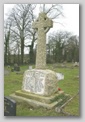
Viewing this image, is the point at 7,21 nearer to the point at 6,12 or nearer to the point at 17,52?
the point at 6,12

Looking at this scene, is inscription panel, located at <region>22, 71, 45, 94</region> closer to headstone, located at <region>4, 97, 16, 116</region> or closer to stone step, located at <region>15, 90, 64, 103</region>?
stone step, located at <region>15, 90, 64, 103</region>

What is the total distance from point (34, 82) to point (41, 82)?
0.43 feet

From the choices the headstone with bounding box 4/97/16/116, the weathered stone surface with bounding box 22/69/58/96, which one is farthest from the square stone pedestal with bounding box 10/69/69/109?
the headstone with bounding box 4/97/16/116

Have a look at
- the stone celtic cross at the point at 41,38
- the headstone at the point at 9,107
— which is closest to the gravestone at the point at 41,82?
the stone celtic cross at the point at 41,38

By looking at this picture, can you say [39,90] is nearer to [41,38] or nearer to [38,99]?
[38,99]

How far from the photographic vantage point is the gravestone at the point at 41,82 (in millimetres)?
2758

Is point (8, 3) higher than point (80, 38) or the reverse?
higher

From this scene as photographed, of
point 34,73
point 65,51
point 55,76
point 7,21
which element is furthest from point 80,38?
point 7,21

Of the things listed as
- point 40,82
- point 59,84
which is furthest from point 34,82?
point 59,84

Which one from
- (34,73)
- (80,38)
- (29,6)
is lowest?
(34,73)

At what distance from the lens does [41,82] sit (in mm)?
2791

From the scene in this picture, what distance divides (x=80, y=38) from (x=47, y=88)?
0.91m

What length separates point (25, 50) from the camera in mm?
2891

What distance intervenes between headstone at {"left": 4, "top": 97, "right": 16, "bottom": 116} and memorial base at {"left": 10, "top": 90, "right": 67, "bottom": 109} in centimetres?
13
